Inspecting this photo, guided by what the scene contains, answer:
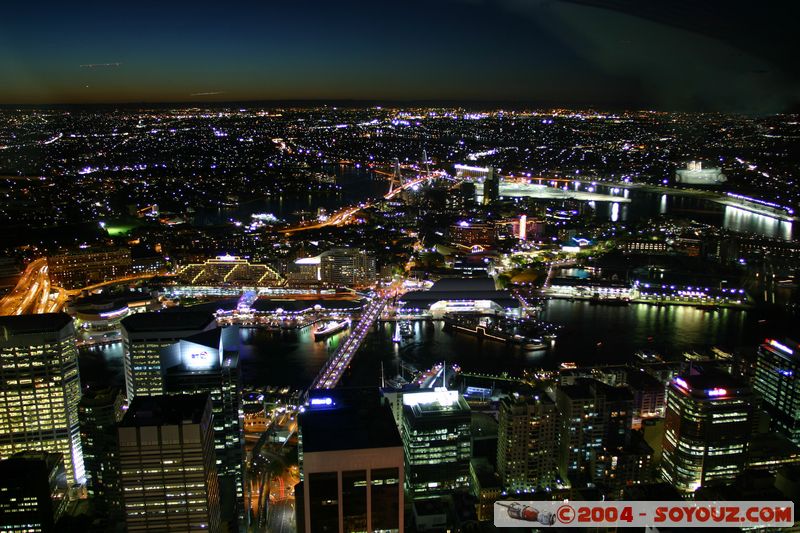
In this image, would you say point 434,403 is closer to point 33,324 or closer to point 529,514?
point 33,324

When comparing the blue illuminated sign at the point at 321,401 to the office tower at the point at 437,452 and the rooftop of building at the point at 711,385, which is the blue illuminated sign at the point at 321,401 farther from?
the rooftop of building at the point at 711,385

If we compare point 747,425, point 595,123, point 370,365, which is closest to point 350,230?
point 370,365

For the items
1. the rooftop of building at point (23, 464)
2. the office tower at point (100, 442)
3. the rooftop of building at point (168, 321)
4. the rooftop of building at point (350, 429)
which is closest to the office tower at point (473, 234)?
the rooftop of building at point (168, 321)

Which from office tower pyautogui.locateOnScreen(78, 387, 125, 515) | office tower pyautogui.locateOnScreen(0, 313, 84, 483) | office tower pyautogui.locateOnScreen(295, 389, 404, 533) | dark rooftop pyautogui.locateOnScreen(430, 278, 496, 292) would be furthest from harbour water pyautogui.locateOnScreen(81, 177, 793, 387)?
office tower pyautogui.locateOnScreen(295, 389, 404, 533)

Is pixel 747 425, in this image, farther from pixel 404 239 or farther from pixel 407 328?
pixel 404 239

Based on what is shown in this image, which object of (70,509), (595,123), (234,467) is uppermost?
(595,123)

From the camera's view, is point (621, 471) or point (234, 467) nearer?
point (234, 467)
